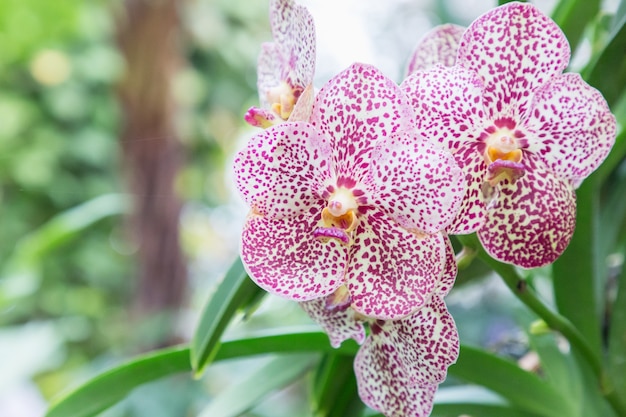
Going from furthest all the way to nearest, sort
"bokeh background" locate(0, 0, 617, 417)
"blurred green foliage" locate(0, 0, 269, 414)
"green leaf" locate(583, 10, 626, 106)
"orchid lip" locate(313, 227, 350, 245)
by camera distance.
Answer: "blurred green foliage" locate(0, 0, 269, 414) < "bokeh background" locate(0, 0, 617, 417) < "green leaf" locate(583, 10, 626, 106) < "orchid lip" locate(313, 227, 350, 245)

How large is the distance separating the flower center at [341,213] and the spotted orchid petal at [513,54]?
82 millimetres

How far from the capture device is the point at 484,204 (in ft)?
0.89

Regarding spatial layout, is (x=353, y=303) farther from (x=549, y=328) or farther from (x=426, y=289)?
(x=549, y=328)

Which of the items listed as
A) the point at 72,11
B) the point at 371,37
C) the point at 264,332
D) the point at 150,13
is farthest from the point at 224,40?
the point at 264,332

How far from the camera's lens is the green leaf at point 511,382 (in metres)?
0.37

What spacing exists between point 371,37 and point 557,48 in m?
1.76

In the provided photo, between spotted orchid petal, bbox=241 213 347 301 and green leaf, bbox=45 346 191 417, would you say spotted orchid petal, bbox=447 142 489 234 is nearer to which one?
spotted orchid petal, bbox=241 213 347 301

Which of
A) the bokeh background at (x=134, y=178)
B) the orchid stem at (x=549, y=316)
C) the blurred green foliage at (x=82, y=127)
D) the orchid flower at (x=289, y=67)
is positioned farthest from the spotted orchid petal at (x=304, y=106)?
the blurred green foliage at (x=82, y=127)

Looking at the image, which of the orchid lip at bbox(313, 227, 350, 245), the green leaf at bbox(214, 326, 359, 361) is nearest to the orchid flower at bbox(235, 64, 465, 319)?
the orchid lip at bbox(313, 227, 350, 245)

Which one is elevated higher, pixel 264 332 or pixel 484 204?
pixel 484 204

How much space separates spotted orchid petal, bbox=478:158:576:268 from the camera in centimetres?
28

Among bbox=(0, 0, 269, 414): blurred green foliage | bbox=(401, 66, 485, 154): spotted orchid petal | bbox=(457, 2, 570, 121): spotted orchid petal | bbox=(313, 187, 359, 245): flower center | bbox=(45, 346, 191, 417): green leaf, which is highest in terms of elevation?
bbox=(457, 2, 570, 121): spotted orchid petal

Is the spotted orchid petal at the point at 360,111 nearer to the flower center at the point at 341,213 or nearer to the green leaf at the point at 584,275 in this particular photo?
the flower center at the point at 341,213

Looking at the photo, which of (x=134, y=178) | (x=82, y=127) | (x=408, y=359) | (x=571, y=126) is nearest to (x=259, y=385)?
(x=408, y=359)
